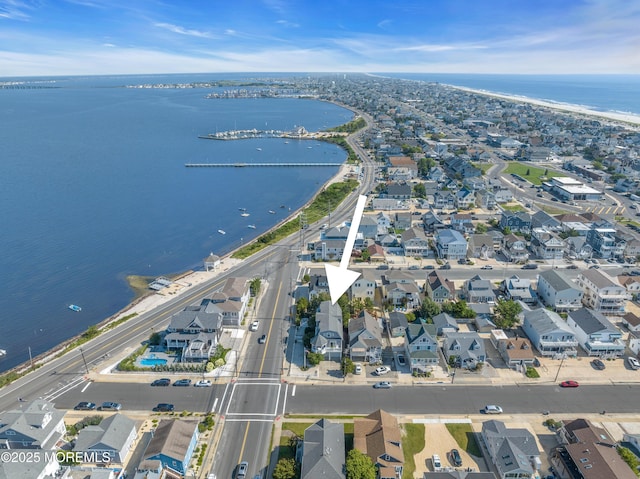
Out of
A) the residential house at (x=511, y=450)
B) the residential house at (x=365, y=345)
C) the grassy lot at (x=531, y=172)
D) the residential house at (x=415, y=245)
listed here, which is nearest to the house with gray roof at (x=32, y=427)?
the residential house at (x=365, y=345)

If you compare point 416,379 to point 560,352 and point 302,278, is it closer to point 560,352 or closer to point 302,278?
point 560,352

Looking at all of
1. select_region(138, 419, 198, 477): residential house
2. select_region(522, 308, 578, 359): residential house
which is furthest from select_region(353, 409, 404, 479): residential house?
select_region(522, 308, 578, 359): residential house

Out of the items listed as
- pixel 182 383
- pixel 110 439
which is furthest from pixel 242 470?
pixel 182 383

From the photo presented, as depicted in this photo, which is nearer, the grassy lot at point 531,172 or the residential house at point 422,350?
the residential house at point 422,350

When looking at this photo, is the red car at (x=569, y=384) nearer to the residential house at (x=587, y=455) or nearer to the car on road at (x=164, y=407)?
the residential house at (x=587, y=455)

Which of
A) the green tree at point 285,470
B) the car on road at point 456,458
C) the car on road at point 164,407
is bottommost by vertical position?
the car on road at point 164,407

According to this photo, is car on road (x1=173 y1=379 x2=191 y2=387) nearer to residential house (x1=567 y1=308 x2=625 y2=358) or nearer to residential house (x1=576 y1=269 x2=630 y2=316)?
residential house (x1=567 y1=308 x2=625 y2=358)
